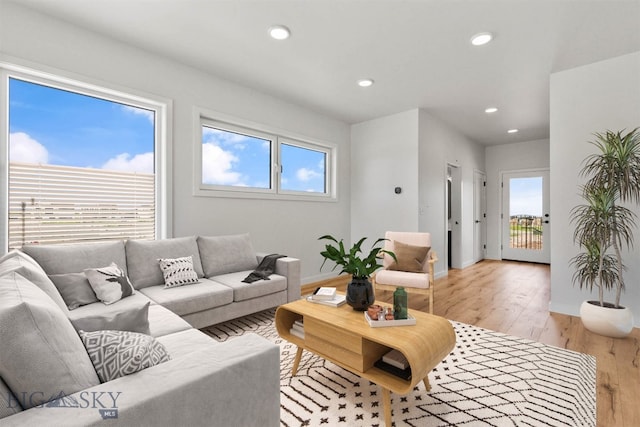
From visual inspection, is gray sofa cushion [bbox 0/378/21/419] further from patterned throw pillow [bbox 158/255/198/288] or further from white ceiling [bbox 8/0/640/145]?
white ceiling [bbox 8/0/640/145]

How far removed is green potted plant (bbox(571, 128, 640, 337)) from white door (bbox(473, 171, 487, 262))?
3660 mm

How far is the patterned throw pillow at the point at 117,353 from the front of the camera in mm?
969

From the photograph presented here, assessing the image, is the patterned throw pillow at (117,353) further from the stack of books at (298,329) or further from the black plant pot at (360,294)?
the black plant pot at (360,294)

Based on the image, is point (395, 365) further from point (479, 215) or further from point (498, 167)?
point (498, 167)

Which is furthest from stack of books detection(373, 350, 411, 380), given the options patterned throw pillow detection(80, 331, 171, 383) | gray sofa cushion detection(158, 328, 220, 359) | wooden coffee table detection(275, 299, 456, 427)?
patterned throw pillow detection(80, 331, 171, 383)

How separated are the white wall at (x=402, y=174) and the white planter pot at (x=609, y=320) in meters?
2.15

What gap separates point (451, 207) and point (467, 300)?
8.79ft

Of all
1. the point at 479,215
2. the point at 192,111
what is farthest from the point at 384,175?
the point at 479,215

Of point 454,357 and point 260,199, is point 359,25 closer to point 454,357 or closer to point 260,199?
point 260,199

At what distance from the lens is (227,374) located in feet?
3.35

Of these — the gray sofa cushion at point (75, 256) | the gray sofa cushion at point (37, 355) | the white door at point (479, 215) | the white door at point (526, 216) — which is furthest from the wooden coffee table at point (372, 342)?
the white door at point (526, 216)

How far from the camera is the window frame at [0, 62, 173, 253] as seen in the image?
7.72ft

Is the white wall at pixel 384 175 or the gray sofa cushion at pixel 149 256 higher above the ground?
the white wall at pixel 384 175

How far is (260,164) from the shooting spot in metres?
4.13
